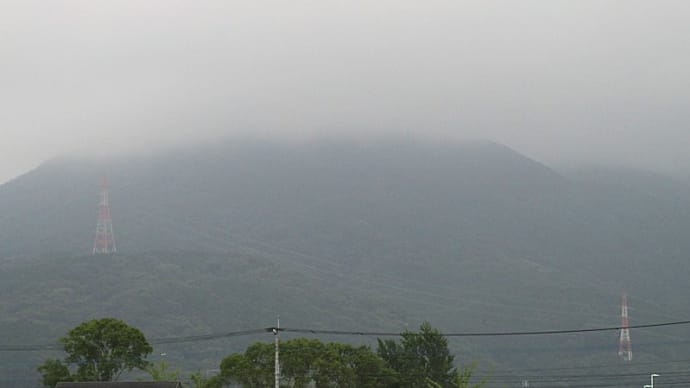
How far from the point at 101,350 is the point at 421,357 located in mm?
33394

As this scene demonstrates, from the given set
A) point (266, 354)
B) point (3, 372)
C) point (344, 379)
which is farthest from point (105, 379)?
point (3, 372)

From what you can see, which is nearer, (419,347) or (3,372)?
(419,347)

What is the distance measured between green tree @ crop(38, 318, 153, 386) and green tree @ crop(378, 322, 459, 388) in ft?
89.1

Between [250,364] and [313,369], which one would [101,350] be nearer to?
[250,364]

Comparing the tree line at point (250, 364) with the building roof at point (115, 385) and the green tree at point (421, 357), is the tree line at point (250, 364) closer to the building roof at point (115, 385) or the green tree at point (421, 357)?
the green tree at point (421, 357)

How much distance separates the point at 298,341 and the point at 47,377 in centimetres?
1917

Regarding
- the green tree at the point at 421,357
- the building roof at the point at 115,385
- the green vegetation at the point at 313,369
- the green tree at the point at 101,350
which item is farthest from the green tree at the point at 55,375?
the green tree at the point at 421,357

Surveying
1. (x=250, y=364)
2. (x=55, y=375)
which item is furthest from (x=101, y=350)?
(x=250, y=364)

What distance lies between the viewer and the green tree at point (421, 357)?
328 feet

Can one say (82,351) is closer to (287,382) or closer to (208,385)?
(208,385)

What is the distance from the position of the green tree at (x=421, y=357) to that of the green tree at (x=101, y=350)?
89.1ft

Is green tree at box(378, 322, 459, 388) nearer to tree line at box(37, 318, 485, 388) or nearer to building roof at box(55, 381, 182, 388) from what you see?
tree line at box(37, 318, 485, 388)

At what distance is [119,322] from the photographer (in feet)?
264

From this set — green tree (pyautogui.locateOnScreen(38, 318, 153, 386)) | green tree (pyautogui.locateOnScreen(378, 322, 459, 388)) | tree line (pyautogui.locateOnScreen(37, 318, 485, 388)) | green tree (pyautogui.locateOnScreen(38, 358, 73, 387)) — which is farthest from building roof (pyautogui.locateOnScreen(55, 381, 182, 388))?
green tree (pyautogui.locateOnScreen(378, 322, 459, 388))
